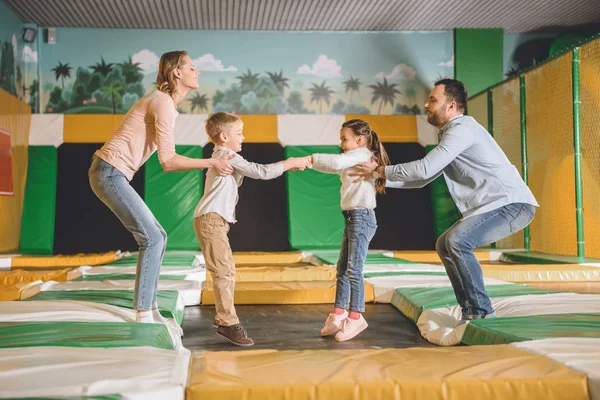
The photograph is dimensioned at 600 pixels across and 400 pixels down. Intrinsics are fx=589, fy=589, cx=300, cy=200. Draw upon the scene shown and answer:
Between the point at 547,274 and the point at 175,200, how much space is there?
470cm

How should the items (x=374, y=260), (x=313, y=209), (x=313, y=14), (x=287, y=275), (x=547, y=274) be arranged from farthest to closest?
(x=313, y=14)
(x=313, y=209)
(x=374, y=260)
(x=547, y=274)
(x=287, y=275)

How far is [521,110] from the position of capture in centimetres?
684

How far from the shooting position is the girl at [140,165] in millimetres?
2477

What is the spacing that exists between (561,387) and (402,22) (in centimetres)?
746

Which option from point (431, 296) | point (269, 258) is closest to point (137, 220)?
point (431, 296)

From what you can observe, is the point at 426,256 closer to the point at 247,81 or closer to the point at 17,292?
the point at 247,81

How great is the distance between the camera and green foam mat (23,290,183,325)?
115 inches

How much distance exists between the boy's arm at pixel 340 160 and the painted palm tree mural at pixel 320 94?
18.7ft

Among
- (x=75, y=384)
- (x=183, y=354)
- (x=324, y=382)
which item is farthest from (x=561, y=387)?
(x=75, y=384)

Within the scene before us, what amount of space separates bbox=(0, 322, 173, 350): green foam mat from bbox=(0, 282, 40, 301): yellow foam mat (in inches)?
53.0

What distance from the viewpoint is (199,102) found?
838 cm

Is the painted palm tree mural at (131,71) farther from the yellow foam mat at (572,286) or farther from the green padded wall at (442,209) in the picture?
the yellow foam mat at (572,286)

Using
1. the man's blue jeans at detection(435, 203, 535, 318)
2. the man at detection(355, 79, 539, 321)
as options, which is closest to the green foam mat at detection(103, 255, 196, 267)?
the man at detection(355, 79, 539, 321)

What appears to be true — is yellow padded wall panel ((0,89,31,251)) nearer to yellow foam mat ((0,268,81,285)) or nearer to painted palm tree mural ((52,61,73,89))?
painted palm tree mural ((52,61,73,89))
